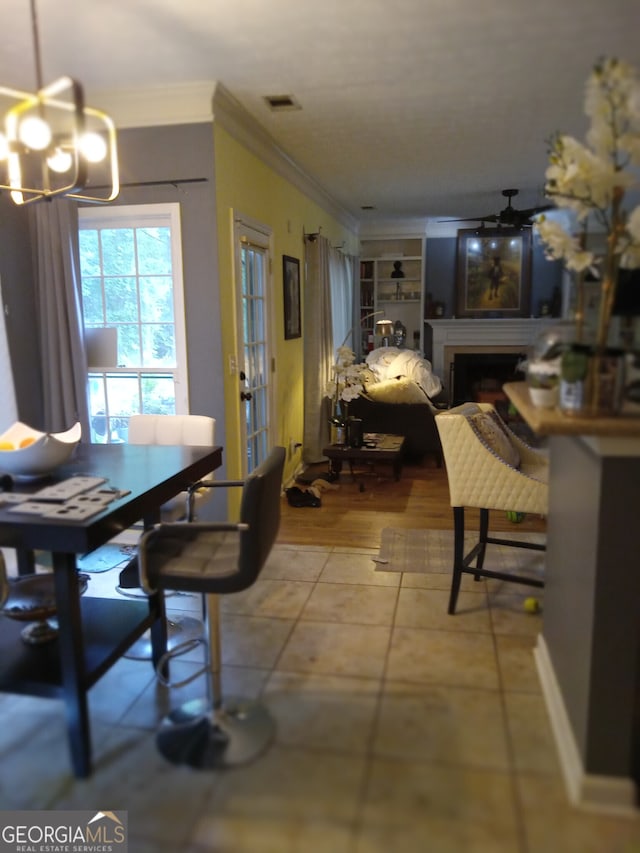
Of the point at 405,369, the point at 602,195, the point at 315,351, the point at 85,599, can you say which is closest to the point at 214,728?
the point at 85,599

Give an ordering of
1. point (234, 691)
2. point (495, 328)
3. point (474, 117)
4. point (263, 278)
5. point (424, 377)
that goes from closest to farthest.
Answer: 1. point (234, 691)
2. point (474, 117)
3. point (263, 278)
4. point (424, 377)
5. point (495, 328)

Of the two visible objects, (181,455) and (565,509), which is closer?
(565,509)

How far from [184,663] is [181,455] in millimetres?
794

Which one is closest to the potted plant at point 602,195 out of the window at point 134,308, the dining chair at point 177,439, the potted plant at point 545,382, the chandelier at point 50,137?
the potted plant at point 545,382

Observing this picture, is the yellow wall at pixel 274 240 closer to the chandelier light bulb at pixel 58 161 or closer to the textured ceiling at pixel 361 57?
the textured ceiling at pixel 361 57

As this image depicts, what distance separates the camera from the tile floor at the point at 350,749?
161cm

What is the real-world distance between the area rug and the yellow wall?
98 centimetres

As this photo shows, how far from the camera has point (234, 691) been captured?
2.21 metres

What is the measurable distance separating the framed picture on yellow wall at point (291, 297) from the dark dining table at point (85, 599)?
2.31 meters

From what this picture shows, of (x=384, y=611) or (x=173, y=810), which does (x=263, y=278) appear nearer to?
(x=384, y=611)

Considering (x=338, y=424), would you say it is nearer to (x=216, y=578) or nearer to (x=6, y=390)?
(x=6, y=390)

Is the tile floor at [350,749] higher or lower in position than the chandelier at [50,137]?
lower

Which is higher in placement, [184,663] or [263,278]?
[263,278]

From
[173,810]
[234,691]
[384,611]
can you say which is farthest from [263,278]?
[173,810]
